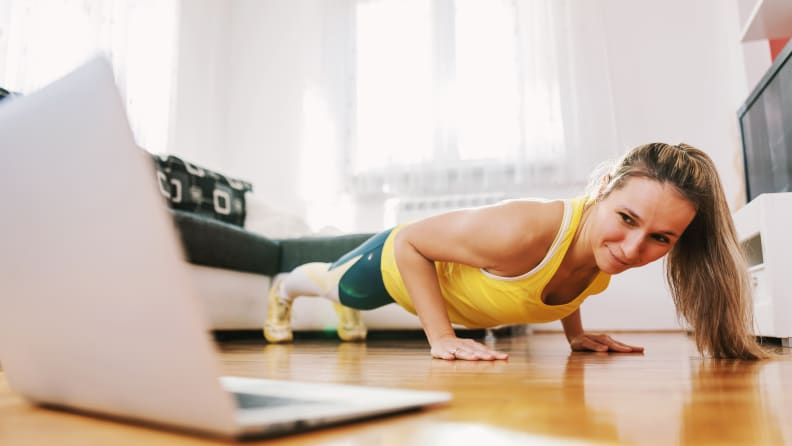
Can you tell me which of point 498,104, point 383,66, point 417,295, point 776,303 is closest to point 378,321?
point 417,295

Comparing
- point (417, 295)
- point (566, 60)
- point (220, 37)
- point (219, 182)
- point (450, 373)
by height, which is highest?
point (220, 37)

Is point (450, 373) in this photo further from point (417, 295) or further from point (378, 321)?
point (378, 321)

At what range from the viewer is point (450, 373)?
0.90m

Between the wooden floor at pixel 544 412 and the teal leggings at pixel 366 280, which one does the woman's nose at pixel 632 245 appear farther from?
the teal leggings at pixel 366 280

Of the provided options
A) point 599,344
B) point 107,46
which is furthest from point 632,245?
point 107,46

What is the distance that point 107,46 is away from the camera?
2924 mm

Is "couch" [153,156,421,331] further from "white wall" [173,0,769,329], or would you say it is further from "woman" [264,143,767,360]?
"white wall" [173,0,769,329]

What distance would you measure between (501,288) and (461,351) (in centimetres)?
22

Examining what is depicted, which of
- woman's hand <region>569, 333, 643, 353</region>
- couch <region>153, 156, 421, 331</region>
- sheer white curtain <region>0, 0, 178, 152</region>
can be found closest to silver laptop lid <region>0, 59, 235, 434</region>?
woman's hand <region>569, 333, 643, 353</region>

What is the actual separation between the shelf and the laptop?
247 centimetres

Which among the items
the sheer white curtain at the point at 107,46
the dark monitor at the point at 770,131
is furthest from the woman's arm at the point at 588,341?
the sheer white curtain at the point at 107,46

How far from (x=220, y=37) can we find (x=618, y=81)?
2677 millimetres


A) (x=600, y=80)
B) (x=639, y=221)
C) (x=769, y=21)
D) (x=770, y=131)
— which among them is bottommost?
(x=639, y=221)

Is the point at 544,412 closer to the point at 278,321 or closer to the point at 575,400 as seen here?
the point at 575,400
